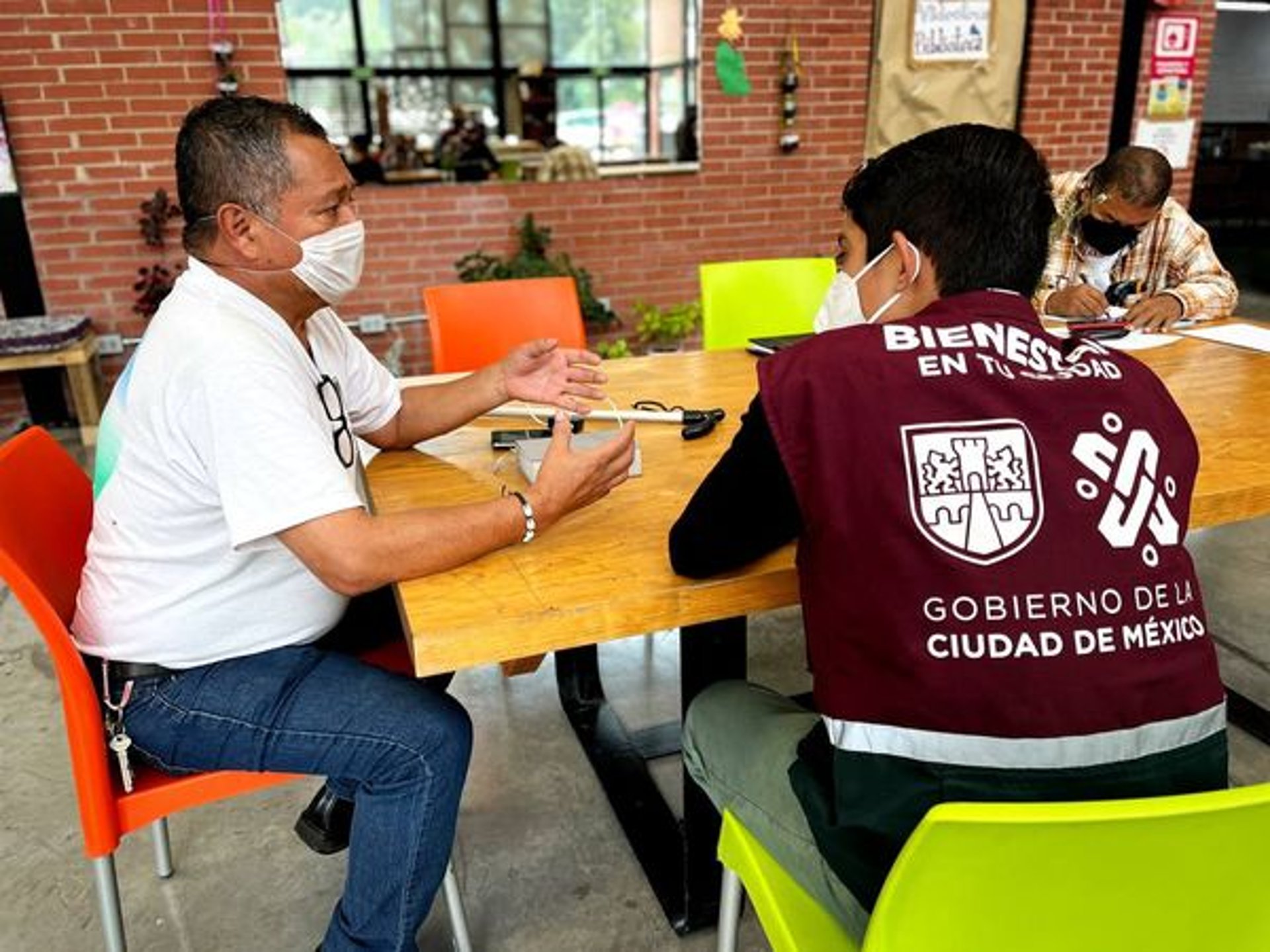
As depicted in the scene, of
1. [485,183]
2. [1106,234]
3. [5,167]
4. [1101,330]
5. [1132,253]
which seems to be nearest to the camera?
[1101,330]

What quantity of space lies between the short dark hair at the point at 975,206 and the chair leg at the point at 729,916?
0.78 metres

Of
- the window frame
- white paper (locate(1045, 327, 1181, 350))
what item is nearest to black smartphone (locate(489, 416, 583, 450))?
white paper (locate(1045, 327, 1181, 350))

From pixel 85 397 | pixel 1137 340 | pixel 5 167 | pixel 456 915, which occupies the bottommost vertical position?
pixel 456 915

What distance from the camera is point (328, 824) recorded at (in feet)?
5.59

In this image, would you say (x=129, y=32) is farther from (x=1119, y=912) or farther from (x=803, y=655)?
(x=1119, y=912)

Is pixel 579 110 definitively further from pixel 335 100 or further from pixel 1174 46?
pixel 1174 46

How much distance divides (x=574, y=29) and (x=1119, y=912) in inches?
305

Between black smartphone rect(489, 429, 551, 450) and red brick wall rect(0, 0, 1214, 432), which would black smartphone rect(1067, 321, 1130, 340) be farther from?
red brick wall rect(0, 0, 1214, 432)

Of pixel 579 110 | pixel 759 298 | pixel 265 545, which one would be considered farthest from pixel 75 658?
pixel 579 110

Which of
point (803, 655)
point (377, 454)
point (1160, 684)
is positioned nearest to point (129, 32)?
point (377, 454)

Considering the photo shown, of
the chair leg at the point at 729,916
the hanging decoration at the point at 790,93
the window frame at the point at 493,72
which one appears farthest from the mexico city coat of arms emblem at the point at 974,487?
the window frame at the point at 493,72

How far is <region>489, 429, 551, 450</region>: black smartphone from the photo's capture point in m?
1.62

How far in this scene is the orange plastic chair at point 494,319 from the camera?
8.14 feet

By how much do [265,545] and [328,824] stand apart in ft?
2.25
